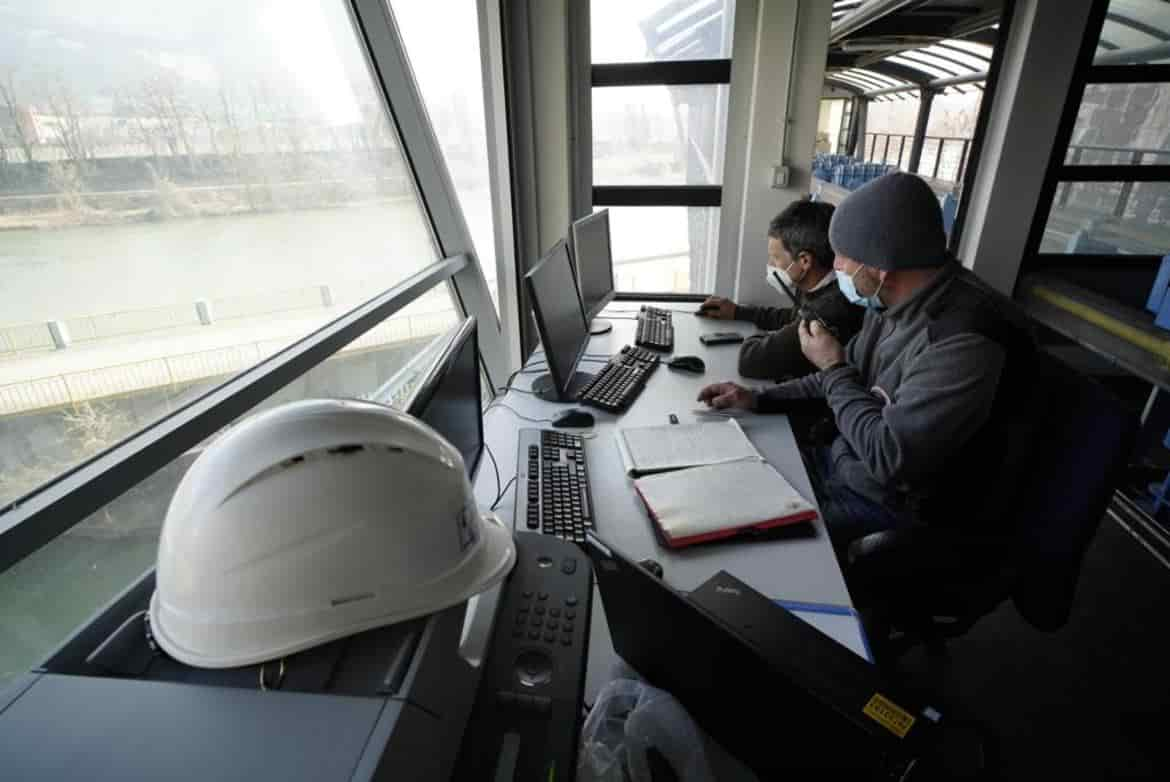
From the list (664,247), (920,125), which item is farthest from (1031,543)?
(920,125)

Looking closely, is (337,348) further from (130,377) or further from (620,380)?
(620,380)

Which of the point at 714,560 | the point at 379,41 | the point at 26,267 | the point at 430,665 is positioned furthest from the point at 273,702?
the point at 379,41

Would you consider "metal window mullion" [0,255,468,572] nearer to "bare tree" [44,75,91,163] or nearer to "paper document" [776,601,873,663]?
"bare tree" [44,75,91,163]

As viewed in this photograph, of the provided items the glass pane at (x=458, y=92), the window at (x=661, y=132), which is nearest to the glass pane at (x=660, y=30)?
the window at (x=661, y=132)

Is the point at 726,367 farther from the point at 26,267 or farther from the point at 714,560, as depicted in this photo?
the point at 26,267

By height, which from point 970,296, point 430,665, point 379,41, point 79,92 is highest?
point 379,41

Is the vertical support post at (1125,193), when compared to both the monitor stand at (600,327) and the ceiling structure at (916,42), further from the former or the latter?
the monitor stand at (600,327)

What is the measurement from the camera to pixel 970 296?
1.24 m

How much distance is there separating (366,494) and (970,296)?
1.32 metres

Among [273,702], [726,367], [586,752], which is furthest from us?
[726,367]

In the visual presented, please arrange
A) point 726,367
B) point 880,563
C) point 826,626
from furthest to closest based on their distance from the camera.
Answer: point 726,367, point 880,563, point 826,626

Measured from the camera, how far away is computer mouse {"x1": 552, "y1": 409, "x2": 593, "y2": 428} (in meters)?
1.58

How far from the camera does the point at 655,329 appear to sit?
232 cm

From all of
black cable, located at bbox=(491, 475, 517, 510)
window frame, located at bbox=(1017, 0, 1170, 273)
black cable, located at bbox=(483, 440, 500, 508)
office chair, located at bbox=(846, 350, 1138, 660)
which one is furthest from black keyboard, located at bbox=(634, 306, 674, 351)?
window frame, located at bbox=(1017, 0, 1170, 273)
